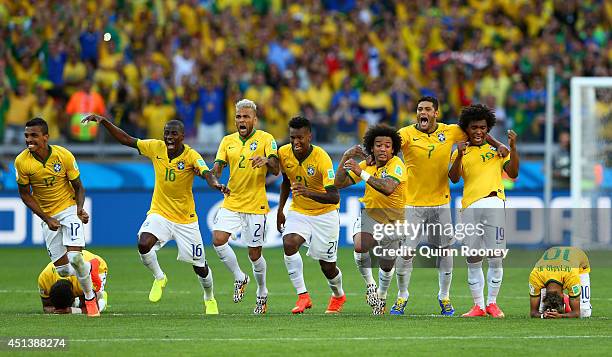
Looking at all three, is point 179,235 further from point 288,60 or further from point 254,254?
point 288,60

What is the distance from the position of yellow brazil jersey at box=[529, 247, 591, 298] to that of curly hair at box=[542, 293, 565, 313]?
0.39 feet

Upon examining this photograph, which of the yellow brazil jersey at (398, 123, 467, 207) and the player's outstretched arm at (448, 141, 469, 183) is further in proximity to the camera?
the yellow brazil jersey at (398, 123, 467, 207)

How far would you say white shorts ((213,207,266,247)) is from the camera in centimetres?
1569

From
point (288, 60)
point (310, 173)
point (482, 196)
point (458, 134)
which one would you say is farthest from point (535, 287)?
point (288, 60)

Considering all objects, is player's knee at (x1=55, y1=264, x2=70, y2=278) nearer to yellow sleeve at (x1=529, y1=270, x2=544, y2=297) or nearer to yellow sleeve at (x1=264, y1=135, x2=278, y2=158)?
yellow sleeve at (x1=264, y1=135, x2=278, y2=158)

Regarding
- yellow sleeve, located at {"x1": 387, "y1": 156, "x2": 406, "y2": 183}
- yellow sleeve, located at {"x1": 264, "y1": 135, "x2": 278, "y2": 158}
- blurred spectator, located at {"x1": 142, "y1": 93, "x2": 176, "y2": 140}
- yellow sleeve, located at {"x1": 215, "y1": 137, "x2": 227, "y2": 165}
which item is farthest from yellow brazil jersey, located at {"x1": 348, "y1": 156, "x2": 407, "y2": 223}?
blurred spectator, located at {"x1": 142, "y1": 93, "x2": 176, "y2": 140}

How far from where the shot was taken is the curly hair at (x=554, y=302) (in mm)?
14688

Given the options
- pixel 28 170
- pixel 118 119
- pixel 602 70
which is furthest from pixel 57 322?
pixel 602 70

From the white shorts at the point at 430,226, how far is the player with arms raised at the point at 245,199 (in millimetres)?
1854

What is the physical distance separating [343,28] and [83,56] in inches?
232

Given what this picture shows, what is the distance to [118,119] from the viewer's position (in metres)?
25.0

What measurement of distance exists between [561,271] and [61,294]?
19.9 ft

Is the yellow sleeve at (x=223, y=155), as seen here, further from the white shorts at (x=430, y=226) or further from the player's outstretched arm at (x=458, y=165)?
the player's outstretched arm at (x=458, y=165)

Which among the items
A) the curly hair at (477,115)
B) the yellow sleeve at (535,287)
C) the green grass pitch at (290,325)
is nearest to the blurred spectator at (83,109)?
the green grass pitch at (290,325)
